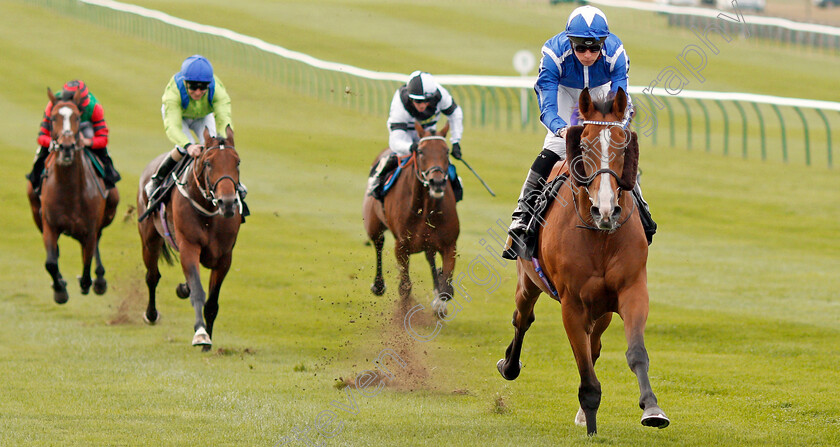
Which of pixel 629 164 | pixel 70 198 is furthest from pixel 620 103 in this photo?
pixel 70 198

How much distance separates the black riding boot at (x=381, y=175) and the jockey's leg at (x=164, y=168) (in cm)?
215

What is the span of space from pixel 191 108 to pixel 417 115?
7.54 ft

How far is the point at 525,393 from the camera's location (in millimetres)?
8797

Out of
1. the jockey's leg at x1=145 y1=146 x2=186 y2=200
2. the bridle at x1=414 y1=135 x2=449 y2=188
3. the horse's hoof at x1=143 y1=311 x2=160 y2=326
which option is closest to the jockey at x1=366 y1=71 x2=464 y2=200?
the bridle at x1=414 y1=135 x2=449 y2=188

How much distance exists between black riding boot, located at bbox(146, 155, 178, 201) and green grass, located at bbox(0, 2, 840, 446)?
1.48m

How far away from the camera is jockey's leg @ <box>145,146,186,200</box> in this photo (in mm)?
11117

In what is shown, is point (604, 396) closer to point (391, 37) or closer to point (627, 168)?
point (627, 168)

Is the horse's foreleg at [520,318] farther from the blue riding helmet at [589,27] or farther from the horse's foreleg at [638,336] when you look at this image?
the blue riding helmet at [589,27]

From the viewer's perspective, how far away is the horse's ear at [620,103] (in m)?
6.43

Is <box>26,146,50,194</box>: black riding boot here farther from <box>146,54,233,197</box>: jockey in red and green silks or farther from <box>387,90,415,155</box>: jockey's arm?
<box>387,90,415,155</box>: jockey's arm

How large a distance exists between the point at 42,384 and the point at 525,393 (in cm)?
372

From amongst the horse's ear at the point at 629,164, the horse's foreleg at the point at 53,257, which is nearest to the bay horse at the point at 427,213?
the horse's foreleg at the point at 53,257

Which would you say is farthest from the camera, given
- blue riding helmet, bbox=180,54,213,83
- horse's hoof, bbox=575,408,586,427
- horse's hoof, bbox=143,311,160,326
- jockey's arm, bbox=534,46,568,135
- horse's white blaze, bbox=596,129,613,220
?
horse's hoof, bbox=143,311,160,326

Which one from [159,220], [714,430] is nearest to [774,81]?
[159,220]
